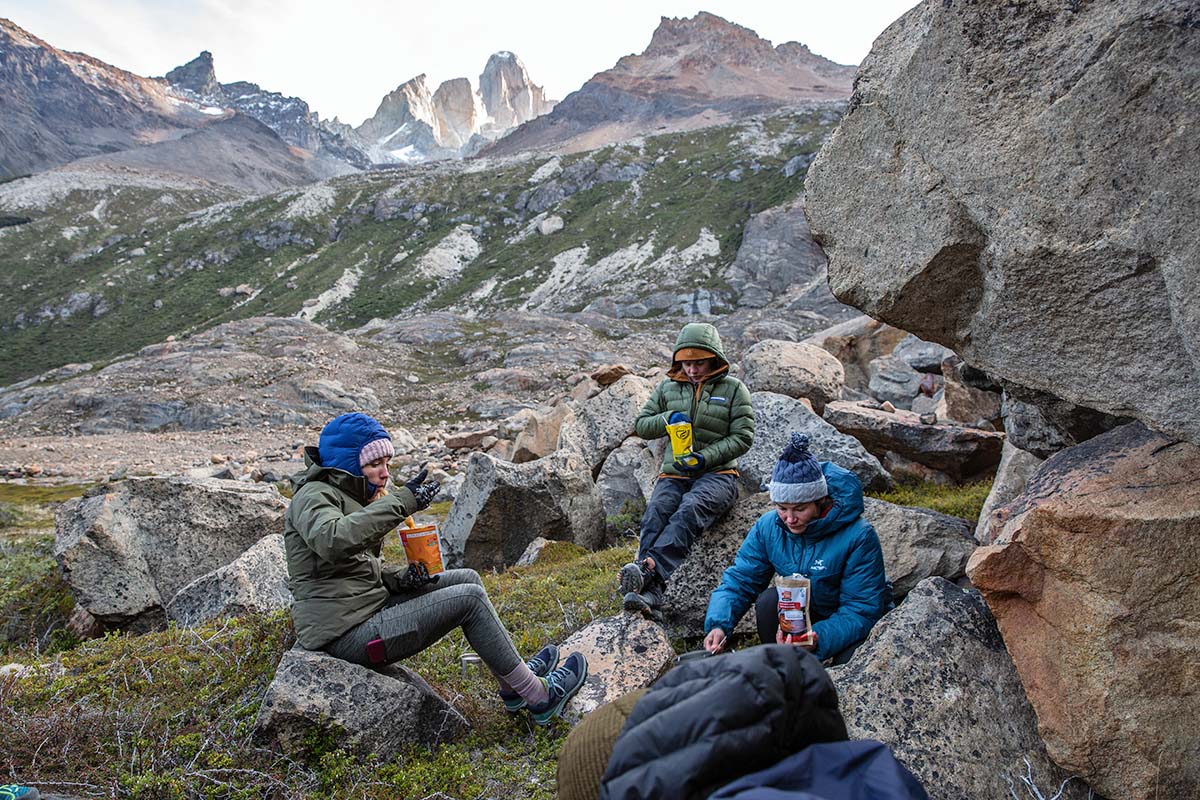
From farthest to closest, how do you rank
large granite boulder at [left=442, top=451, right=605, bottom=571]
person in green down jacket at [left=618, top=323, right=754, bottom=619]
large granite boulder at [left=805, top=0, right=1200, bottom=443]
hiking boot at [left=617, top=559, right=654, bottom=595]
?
large granite boulder at [left=442, top=451, right=605, bottom=571] < person in green down jacket at [left=618, top=323, right=754, bottom=619] < hiking boot at [left=617, top=559, right=654, bottom=595] < large granite boulder at [left=805, top=0, right=1200, bottom=443]

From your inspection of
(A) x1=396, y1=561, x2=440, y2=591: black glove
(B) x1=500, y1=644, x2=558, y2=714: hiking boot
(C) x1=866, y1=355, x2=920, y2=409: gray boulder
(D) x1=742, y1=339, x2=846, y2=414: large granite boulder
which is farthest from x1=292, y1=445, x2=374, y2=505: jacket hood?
(C) x1=866, y1=355, x2=920, y2=409: gray boulder

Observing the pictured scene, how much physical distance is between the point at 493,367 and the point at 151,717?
41.7 m

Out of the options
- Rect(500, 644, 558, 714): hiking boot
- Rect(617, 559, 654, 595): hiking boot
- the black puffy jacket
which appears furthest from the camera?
Rect(617, 559, 654, 595): hiking boot

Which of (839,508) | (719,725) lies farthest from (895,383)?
(719,725)

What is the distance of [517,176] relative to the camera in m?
117

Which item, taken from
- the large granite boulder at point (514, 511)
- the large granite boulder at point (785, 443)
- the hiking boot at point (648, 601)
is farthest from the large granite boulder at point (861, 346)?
the hiking boot at point (648, 601)

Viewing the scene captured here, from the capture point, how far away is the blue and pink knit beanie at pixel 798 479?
5.08 meters

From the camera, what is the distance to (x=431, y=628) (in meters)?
5.13

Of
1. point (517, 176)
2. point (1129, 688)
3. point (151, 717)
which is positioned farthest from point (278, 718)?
point (517, 176)

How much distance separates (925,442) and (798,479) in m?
6.33

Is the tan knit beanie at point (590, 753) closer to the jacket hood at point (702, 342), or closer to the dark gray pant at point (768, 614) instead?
the dark gray pant at point (768, 614)

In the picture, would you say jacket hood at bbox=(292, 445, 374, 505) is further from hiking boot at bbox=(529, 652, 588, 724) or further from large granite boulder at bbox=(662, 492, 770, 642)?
Answer: large granite boulder at bbox=(662, 492, 770, 642)

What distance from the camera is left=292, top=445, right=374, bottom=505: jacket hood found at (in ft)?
17.1

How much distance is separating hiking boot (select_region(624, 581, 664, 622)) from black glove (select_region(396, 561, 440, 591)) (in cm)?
200
